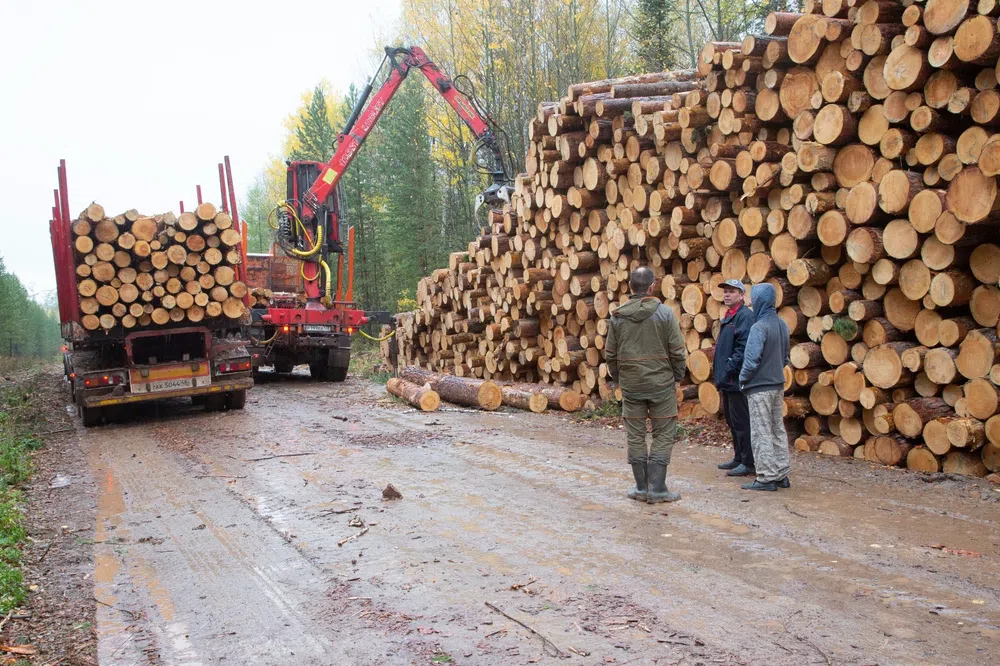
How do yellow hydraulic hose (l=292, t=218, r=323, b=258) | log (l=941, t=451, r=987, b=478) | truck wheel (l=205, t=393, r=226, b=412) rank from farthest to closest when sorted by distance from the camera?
1. yellow hydraulic hose (l=292, t=218, r=323, b=258)
2. truck wheel (l=205, t=393, r=226, b=412)
3. log (l=941, t=451, r=987, b=478)

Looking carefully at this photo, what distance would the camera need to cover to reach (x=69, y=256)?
10.5 m

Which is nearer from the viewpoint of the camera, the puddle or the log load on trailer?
the puddle

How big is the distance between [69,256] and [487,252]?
599cm

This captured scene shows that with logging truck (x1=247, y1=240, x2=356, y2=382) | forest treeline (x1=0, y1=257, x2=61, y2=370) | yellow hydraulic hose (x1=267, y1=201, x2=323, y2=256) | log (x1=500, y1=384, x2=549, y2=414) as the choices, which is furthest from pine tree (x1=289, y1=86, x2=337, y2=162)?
log (x1=500, y1=384, x2=549, y2=414)

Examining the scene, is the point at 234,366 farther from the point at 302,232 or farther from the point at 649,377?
the point at 649,377

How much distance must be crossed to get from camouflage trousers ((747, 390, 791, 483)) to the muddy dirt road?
0.21 m

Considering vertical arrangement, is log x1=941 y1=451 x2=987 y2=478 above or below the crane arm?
below

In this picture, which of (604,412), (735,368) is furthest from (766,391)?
(604,412)

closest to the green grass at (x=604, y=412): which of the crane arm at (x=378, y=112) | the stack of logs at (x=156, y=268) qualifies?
the stack of logs at (x=156, y=268)

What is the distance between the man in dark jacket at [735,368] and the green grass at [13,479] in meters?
5.31

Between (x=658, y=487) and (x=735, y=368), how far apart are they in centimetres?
147

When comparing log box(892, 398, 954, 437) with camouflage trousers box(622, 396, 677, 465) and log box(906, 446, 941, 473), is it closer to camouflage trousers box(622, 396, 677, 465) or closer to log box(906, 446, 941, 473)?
log box(906, 446, 941, 473)

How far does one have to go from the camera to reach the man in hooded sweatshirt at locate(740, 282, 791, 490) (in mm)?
6230

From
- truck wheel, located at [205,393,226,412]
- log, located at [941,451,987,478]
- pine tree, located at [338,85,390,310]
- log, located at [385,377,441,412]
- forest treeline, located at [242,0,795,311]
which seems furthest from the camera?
pine tree, located at [338,85,390,310]
